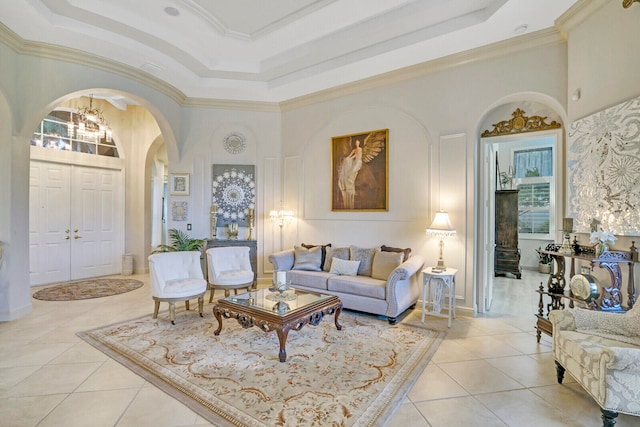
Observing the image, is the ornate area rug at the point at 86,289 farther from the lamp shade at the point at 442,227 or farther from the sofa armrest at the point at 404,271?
the lamp shade at the point at 442,227

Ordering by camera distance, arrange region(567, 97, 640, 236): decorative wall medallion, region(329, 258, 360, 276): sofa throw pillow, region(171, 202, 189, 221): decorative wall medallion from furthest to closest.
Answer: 1. region(171, 202, 189, 221): decorative wall medallion
2. region(329, 258, 360, 276): sofa throw pillow
3. region(567, 97, 640, 236): decorative wall medallion

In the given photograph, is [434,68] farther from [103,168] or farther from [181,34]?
[103,168]

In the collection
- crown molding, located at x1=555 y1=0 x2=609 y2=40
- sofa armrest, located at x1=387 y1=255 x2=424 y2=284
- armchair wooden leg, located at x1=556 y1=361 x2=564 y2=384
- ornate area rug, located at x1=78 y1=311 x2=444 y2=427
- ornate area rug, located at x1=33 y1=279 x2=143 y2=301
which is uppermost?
crown molding, located at x1=555 y1=0 x2=609 y2=40

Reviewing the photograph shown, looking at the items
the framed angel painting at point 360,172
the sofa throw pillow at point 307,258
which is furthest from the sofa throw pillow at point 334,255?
the framed angel painting at point 360,172

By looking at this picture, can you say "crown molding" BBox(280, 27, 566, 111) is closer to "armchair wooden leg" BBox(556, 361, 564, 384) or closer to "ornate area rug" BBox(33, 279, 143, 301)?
"armchair wooden leg" BBox(556, 361, 564, 384)

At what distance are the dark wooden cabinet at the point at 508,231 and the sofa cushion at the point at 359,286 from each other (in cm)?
402

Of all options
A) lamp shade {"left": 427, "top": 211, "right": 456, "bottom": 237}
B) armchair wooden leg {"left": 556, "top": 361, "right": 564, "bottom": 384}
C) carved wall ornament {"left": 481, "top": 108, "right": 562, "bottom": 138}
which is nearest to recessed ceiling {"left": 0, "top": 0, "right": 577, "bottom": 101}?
carved wall ornament {"left": 481, "top": 108, "right": 562, "bottom": 138}

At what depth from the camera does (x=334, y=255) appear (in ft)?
16.6

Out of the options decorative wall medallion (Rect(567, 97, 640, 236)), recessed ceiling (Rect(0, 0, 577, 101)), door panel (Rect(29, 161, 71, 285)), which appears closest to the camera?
decorative wall medallion (Rect(567, 97, 640, 236))

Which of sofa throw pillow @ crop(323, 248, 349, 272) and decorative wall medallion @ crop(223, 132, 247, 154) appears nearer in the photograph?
sofa throw pillow @ crop(323, 248, 349, 272)

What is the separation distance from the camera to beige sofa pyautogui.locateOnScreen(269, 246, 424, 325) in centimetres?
390

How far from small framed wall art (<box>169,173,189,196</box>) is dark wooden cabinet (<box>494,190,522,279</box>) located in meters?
6.47

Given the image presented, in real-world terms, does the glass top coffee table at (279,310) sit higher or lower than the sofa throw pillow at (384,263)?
lower

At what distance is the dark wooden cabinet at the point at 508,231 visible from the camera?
21.8 ft
